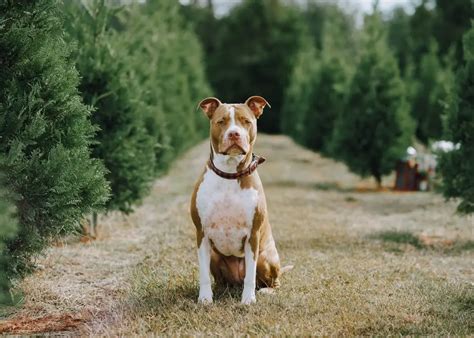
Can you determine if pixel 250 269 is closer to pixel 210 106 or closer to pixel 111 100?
pixel 210 106

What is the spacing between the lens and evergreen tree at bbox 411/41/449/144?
1047 inches

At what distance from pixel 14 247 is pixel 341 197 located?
35.8 feet

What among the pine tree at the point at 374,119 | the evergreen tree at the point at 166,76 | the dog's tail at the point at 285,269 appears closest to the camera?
the dog's tail at the point at 285,269

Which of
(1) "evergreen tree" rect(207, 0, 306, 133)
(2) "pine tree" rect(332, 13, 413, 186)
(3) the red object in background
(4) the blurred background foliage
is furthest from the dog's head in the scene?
(1) "evergreen tree" rect(207, 0, 306, 133)

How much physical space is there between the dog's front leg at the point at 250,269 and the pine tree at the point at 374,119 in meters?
12.3

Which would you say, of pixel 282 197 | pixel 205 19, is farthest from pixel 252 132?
pixel 205 19

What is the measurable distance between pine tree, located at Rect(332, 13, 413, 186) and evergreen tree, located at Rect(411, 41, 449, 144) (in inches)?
337

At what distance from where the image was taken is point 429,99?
90.3 feet

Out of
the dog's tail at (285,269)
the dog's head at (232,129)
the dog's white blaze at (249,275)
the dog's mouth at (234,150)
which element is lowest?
the dog's tail at (285,269)

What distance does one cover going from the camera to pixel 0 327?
5293 millimetres

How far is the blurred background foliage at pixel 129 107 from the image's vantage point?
18.6 ft

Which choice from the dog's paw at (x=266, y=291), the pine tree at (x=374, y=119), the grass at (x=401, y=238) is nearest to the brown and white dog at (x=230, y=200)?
the dog's paw at (x=266, y=291)

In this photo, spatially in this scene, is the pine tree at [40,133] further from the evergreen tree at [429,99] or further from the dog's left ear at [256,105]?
the evergreen tree at [429,99]

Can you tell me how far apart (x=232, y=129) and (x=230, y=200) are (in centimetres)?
61
